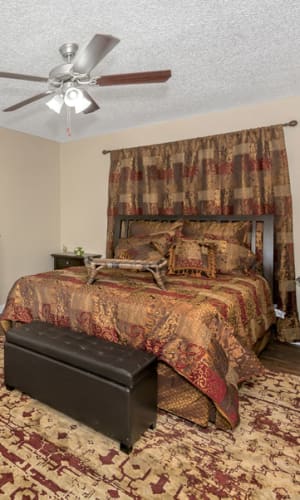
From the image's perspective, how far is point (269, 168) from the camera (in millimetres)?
3223

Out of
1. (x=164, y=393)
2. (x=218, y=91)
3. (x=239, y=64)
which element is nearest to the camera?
(x=164, y=393)

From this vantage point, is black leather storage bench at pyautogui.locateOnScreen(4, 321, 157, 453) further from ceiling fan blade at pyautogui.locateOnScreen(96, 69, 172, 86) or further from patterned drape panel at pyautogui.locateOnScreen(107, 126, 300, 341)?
patterned drape panel at pyautogui.locateOnScreen(107, 126, 300, 341)

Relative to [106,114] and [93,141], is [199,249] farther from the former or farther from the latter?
[93,141]

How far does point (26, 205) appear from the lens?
14.8 feet

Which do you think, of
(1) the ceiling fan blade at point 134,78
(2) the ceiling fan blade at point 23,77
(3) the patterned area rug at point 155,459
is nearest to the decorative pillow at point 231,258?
(3) the patterned area rug at point 155,459

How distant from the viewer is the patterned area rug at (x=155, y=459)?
144 cm

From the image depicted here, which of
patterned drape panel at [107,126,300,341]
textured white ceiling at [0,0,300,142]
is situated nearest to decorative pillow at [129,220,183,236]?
patterned drape panel at [107,126,300,341]

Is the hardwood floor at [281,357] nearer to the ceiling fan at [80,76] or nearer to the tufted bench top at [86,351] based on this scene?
the tufted bench top at [86,351]

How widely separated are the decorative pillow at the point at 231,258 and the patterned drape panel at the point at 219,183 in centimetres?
38

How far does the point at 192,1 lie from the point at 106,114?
2032 millimetres

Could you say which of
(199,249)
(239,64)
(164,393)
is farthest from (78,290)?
(239,64)

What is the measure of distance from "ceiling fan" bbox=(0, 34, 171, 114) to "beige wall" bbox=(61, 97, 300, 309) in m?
1.80

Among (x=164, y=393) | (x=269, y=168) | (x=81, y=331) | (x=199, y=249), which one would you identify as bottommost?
(x=164, y=393)

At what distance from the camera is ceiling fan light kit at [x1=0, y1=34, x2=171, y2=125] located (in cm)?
169
